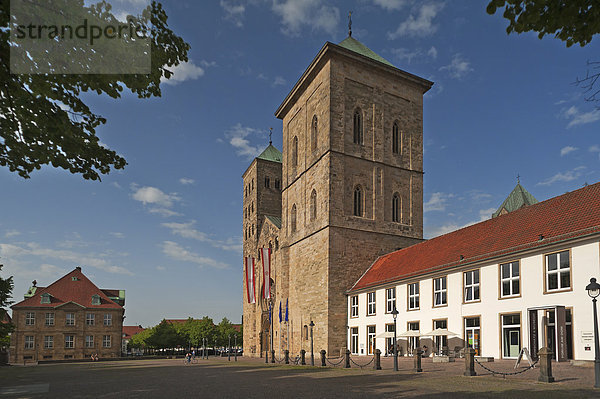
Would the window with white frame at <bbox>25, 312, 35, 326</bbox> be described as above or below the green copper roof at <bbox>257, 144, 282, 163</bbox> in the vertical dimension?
below

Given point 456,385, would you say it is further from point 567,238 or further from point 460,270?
point 460,270

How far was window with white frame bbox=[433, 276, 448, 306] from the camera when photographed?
99.4 feet

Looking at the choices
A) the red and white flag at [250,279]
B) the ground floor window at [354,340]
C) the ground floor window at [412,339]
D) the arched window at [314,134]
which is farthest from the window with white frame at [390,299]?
the red and white flag at [250,279]

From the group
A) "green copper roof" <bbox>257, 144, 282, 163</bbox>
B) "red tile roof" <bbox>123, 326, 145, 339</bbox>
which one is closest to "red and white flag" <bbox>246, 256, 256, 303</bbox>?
"green copper roof" <bbox>257, 144, 282, 163</bbox>

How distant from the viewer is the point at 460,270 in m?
28.9

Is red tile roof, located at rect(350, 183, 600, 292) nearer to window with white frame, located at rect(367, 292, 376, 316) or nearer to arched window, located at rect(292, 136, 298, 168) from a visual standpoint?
window with white frame, located at rect(367, 292, 376, 316)

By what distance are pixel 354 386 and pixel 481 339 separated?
40.8ft

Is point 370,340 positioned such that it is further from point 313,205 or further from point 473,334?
point 313,205

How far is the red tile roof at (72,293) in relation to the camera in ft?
222

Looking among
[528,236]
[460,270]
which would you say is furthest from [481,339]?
[528,236]

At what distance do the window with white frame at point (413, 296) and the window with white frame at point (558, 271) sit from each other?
10.9 metres

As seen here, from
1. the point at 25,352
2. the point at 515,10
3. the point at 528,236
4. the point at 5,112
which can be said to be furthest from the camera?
the point at 25,352

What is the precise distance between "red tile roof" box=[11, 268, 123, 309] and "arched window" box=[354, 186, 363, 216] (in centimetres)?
4320

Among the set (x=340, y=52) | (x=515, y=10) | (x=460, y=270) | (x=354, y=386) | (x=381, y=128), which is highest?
(x=340, y=52)
